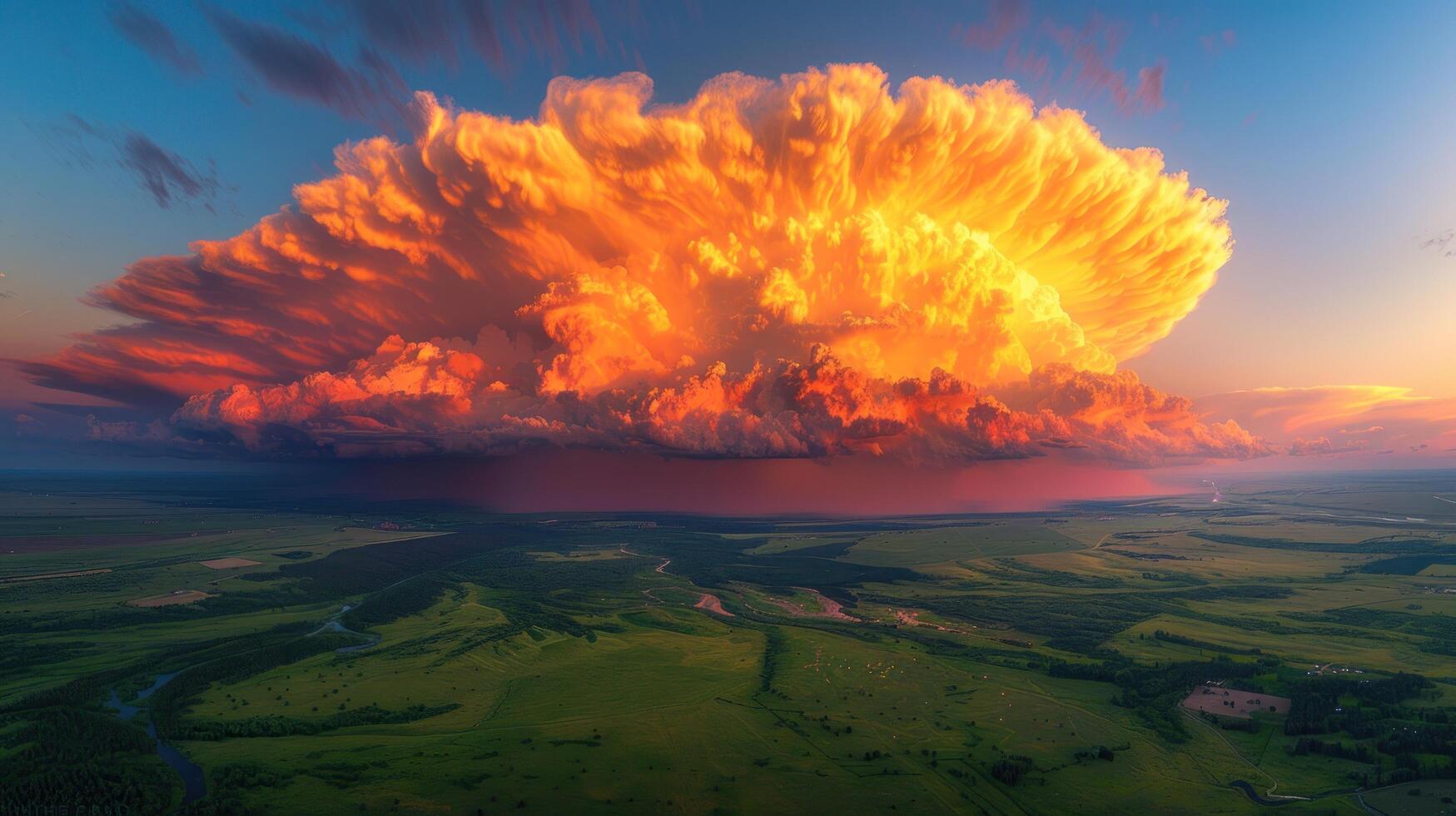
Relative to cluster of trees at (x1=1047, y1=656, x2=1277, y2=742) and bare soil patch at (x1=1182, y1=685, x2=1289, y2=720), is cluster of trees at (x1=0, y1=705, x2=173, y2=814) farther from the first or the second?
bare soil patch at (x1=1182, y1=685, x2=1289, y2=720)

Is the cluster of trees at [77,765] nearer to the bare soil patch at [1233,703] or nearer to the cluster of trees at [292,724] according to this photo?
the cluster of trees at [292,724]

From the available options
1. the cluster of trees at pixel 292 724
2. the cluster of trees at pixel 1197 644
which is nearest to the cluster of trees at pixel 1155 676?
the cluster of trees at pixel 1197 644

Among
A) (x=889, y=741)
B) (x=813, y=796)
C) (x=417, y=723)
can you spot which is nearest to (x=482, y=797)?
(x=417, y=723)

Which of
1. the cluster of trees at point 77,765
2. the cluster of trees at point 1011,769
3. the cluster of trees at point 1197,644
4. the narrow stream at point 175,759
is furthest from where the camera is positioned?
the cluster of trees at point 1197,644

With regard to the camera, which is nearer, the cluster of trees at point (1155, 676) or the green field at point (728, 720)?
the green field at point (728, 720)

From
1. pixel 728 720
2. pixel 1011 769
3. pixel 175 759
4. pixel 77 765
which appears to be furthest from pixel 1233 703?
pixel 77 765

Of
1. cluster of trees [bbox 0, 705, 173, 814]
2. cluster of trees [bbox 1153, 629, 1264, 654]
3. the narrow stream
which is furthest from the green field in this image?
cluster of trees [bbox 1153, 629, 1264, 654]

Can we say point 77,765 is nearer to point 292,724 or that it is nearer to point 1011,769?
point 292,724
